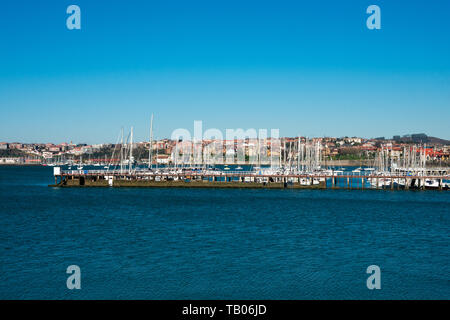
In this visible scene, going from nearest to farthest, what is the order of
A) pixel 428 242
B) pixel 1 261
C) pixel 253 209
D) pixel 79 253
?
pixel 1 261 → pixel 79 253 → pixel 428 242 → pixel 253 209

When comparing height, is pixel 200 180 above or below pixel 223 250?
above

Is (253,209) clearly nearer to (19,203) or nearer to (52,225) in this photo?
(52,225)

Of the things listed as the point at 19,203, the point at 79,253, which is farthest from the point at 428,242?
the point at 19,203

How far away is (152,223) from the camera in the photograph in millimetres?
37188

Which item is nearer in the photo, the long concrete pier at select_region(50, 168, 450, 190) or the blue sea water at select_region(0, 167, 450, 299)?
the blue sea water at select_region(0, 167, 450, 299)

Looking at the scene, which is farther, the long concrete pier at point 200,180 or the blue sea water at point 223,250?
the long concrete pier at point 200,180

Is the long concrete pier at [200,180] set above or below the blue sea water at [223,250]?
above

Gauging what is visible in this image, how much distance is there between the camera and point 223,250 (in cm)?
2700

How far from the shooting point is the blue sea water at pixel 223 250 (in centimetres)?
1995

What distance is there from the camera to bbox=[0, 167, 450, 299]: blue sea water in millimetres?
19953

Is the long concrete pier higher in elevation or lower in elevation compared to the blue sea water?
higher

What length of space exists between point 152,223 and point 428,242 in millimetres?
19372

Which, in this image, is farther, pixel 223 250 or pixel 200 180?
pixel 200 180

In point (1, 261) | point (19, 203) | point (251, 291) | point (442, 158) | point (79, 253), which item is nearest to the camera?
point (251, 291)
